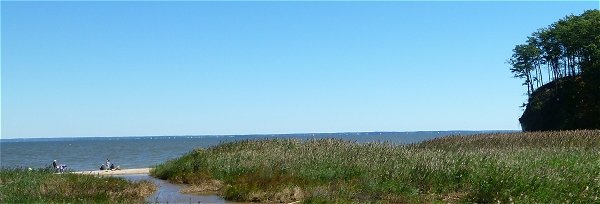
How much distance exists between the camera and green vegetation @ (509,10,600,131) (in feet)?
196

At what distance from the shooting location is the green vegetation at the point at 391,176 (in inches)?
599

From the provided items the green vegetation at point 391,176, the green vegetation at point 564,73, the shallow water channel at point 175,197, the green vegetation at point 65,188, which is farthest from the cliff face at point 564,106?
the green vegetation at point 65,188

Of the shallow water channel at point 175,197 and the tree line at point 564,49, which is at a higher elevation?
the tree line at point 564,49

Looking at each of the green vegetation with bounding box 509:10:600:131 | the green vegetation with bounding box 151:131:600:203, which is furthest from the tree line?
the green vegetation with bounding box 151:131:600:203

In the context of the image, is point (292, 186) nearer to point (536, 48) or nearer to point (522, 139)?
point (522, 139)

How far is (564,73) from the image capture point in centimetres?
7500

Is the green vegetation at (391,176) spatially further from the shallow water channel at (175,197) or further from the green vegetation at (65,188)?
the green vegetation at (65,188)

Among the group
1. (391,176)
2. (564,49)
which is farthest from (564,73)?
(391,176)

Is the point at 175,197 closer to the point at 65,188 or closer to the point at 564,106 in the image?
the point at 65,188

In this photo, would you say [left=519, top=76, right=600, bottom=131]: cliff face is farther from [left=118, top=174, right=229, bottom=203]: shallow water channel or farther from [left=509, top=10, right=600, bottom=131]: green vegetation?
[left=118, top=174, right=229, bottom=203]: shallow water channel

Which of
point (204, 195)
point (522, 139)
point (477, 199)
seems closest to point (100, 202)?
point (204, 195)

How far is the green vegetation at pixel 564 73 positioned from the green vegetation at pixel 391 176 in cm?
3653

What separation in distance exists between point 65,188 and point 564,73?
68.4m

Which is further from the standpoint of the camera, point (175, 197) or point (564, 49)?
point (564, 49)
